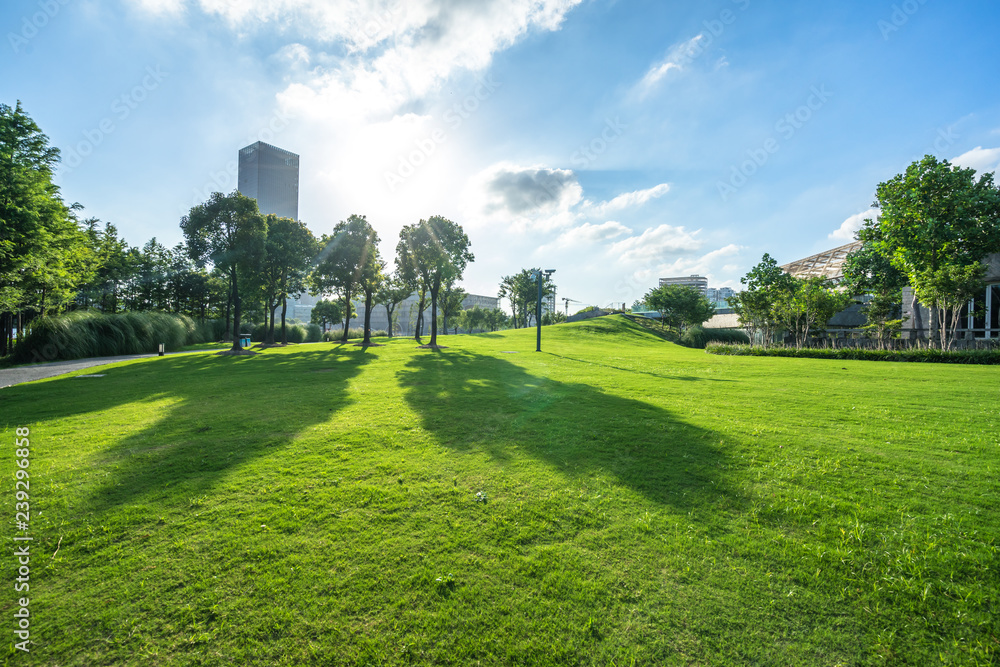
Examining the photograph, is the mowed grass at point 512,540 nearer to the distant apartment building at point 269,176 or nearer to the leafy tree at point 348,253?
the leafy tree at point 348,253

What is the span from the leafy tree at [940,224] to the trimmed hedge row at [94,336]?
4852 centimetres

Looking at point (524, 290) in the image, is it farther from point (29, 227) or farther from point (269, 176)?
point (269, 176)

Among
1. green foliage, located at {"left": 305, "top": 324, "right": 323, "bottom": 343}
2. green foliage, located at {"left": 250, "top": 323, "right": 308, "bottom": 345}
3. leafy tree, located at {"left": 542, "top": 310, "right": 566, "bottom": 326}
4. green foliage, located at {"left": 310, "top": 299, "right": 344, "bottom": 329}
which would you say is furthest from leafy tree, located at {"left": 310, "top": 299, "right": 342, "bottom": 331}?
leafy tree, located at {"left": 542, "top": 310, "right": 566, "bottom": 326}

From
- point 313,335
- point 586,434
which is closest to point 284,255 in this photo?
point 313,335

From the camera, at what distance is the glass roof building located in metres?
167

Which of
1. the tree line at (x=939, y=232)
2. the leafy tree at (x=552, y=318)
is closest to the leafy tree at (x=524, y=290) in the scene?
the leafy tree at (x=552, y=318)

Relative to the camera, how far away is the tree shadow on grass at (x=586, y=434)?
516 centimetres

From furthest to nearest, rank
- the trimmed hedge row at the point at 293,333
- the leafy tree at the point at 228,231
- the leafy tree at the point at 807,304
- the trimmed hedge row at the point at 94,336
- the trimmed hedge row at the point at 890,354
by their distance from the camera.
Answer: the trimmed hedge row at the point at 293,333, the leafy tree at the point at 807,304, the leafy tree at the point at 228,231, the trimmed hedge row at the point at 94,336, the trimmed hedge row at the point at 890,354

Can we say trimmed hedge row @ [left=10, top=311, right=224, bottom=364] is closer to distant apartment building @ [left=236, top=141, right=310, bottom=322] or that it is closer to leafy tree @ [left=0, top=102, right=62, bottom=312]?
leafy tree @ [left=0, top=102, right=62, bottom=312]

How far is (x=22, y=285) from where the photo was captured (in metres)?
21.6

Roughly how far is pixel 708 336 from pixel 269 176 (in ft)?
645

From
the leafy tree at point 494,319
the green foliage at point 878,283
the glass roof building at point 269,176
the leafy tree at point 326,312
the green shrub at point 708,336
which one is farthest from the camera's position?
the glass roof building at point 269,176

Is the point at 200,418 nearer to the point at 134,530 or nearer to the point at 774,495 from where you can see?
the point at 134,530

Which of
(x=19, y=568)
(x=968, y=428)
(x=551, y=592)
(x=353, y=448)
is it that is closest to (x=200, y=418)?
(x=353, y=448)
